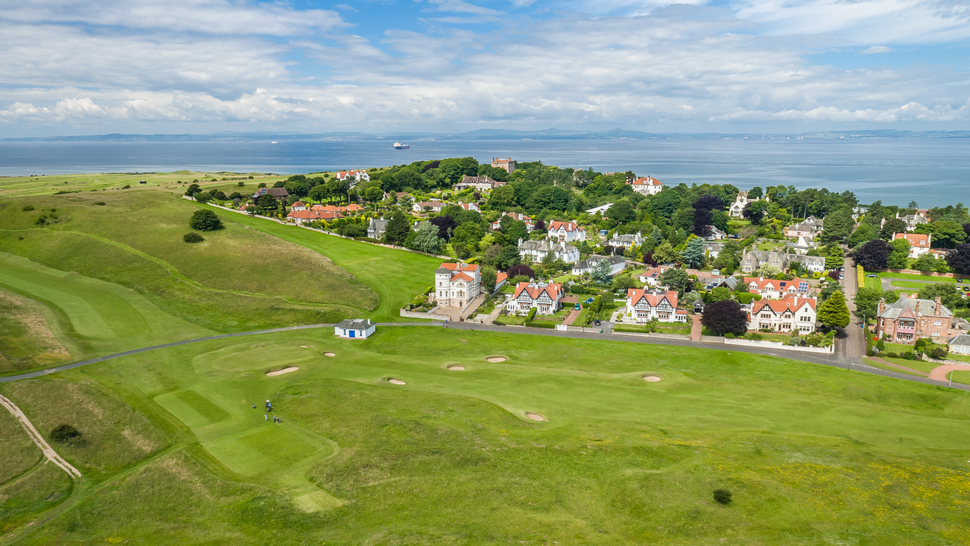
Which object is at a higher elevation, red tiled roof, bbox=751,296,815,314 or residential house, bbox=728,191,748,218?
residential house, bbox=728,191,748,218

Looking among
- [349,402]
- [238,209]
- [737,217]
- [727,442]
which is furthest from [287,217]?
[737,217]

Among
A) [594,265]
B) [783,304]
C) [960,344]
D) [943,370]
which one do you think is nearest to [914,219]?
[960,344]

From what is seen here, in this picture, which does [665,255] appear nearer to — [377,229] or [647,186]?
[377,229]

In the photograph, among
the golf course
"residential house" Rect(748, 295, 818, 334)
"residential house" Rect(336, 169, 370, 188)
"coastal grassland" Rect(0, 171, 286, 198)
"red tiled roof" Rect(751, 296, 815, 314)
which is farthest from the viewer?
"residential house" Rect(336, 169, 370, 188)

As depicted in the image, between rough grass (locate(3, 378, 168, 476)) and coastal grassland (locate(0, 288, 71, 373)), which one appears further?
coastal grassland (locate(0, 288, 71, 373))

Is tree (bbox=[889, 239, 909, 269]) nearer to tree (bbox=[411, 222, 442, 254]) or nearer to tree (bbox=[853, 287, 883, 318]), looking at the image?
tree (bbox=[853, 287, 883, 318])

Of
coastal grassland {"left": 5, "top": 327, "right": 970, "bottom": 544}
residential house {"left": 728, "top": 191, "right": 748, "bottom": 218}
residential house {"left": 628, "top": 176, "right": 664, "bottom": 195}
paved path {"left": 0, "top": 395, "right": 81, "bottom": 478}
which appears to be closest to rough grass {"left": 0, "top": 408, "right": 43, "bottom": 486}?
paved path {"left": 0, "top": 395, "right": 81, "bottom": 478}

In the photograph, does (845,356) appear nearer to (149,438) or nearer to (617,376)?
(617,376)
